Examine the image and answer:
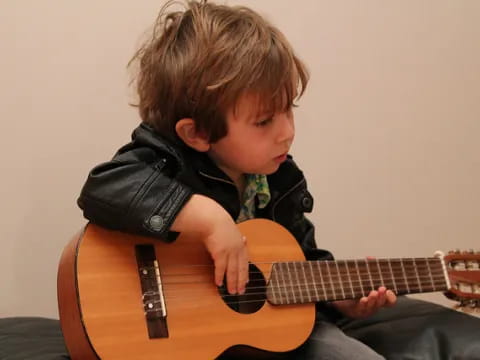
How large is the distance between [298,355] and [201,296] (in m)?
0.22

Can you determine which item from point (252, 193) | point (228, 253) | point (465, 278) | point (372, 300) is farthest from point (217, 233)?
point (465, 278)

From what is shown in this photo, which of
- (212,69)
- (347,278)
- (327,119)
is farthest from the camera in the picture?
(327,119)

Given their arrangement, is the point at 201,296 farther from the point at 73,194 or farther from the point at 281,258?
the point at 73,194

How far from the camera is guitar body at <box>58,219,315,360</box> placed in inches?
29.9

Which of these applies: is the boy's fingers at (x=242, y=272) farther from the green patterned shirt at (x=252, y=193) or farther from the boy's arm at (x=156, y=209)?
the green patterned shirt at (x=252, y=193)

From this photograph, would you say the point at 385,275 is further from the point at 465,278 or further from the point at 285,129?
the point at 285,129

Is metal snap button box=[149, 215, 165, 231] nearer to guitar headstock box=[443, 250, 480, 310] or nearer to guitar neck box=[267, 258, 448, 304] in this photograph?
guitar neck box=[267, 258, 448, 304]

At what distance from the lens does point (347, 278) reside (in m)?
Result: 1.02

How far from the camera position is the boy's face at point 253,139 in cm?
93

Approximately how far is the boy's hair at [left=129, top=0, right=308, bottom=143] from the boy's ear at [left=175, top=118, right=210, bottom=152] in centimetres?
1

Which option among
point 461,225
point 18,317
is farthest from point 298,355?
point 461,225

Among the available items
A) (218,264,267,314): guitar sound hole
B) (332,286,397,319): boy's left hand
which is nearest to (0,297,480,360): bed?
(332,286,397,319): boy's left hand

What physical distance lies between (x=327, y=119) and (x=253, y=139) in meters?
0.53

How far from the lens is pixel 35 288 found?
117 cm
